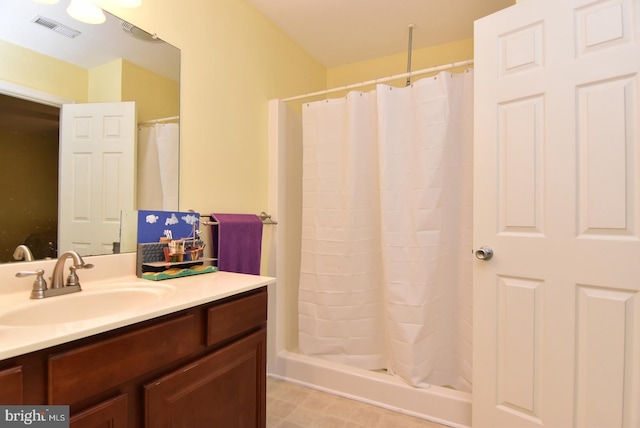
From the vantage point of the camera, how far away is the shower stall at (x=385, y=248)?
1759 mm

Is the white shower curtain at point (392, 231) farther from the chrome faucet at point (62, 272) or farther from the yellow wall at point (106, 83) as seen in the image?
the chrome faucet at point (62, 272)

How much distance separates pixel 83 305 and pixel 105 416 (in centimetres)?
42

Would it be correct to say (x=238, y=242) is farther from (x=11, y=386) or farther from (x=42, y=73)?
(x=11, y=386)

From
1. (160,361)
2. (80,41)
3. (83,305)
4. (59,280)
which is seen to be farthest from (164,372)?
(80,41)

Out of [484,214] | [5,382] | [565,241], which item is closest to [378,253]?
[484,214]

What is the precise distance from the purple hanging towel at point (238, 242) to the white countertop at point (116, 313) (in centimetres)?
28

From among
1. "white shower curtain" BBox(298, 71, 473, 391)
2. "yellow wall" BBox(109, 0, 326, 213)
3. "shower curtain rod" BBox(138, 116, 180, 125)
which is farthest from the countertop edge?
"white shower curtain" BBox(298, 71, 473, 391)

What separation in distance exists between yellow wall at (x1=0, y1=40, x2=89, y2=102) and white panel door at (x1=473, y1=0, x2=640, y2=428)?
5.59ft

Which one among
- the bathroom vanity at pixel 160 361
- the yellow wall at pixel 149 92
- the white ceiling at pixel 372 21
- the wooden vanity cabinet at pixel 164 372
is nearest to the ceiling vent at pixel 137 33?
the yellow wall at pixel 149 92

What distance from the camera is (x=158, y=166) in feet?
4.92

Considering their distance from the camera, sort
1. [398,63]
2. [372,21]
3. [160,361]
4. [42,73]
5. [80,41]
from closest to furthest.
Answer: [160,361] < [42,73] < [80,41] < [372,21] < [398,63]

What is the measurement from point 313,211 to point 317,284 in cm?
48

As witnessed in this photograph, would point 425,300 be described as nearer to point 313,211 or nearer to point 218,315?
point 313,211

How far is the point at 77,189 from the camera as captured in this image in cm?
120
